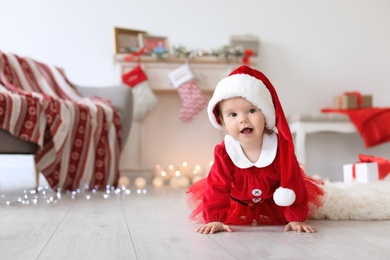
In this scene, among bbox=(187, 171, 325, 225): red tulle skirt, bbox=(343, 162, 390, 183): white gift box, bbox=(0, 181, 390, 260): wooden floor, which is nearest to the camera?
bbox=(0, 181, 390, 260): wooden floor

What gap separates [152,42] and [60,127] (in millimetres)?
1449

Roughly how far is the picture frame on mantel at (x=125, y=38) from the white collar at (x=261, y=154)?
2.42 meters

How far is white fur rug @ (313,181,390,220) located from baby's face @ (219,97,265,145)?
1.27 feet

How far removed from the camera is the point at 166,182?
3.53 m

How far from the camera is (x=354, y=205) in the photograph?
1.57 metres

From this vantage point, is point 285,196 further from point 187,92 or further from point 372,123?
point 372,123

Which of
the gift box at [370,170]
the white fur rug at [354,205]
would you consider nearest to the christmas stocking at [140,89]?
the gift box at [370,170]

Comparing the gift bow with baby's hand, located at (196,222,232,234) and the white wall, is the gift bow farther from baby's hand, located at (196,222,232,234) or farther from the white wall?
the white wall

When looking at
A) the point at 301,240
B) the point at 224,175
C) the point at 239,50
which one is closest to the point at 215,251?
the point at 301,240

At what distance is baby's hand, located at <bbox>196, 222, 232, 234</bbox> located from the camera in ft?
4.16

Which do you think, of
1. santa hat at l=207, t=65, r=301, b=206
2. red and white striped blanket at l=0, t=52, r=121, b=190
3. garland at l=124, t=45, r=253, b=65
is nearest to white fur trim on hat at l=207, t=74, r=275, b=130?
santa hat at l=207, t=65, r=301, b=206

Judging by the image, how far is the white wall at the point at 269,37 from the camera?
3727 millimetres

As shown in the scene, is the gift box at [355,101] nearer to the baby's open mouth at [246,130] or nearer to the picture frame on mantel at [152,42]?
the picture frame on mantel at [152,42]

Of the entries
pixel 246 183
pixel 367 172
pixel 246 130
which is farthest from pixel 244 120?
pixel 367 172
